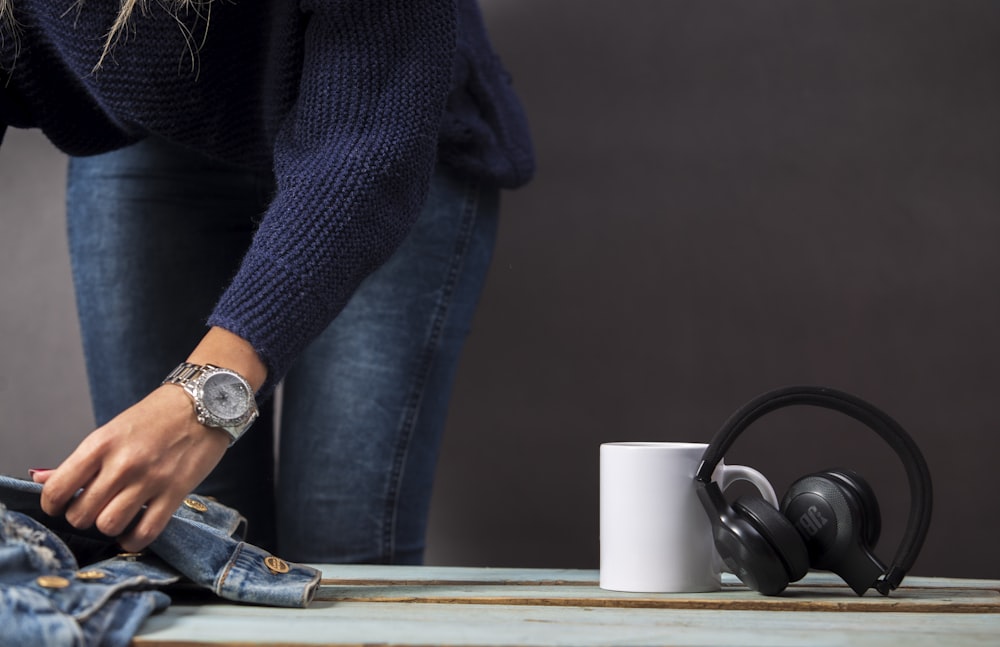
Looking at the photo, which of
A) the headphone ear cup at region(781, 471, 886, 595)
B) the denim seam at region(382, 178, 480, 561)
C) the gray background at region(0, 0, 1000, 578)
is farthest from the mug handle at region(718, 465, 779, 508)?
the gray background at region(0, 0, 1000, 578)

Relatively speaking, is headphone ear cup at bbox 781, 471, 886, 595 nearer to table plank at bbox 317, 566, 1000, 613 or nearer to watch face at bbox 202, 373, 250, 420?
table plank at bbox 317, 566, 1000, 613

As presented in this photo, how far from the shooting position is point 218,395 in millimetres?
626

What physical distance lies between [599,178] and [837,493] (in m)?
0.78

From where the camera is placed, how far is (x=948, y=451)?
132cm

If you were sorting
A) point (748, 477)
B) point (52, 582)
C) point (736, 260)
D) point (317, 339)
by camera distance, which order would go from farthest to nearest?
point (736, 260), point (317, 339), point (748, 477), point (52, 582)

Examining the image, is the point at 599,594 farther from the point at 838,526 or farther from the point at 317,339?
the point at 317,339

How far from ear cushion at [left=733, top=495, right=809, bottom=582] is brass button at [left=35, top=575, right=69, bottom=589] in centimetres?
43

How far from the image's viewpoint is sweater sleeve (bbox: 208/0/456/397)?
2.20ft

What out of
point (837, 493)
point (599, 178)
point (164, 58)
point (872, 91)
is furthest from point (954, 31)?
point (164, 58)

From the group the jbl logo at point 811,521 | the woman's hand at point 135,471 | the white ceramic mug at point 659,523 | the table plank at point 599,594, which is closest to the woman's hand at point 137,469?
the woman's hand at point 135,471

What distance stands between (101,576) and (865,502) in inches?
19.6

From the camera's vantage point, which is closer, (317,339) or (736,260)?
(317,339)

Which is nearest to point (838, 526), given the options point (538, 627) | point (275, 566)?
point (538, 627)

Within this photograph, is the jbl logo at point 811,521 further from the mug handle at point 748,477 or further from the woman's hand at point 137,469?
the woman's hand at point 137,469
